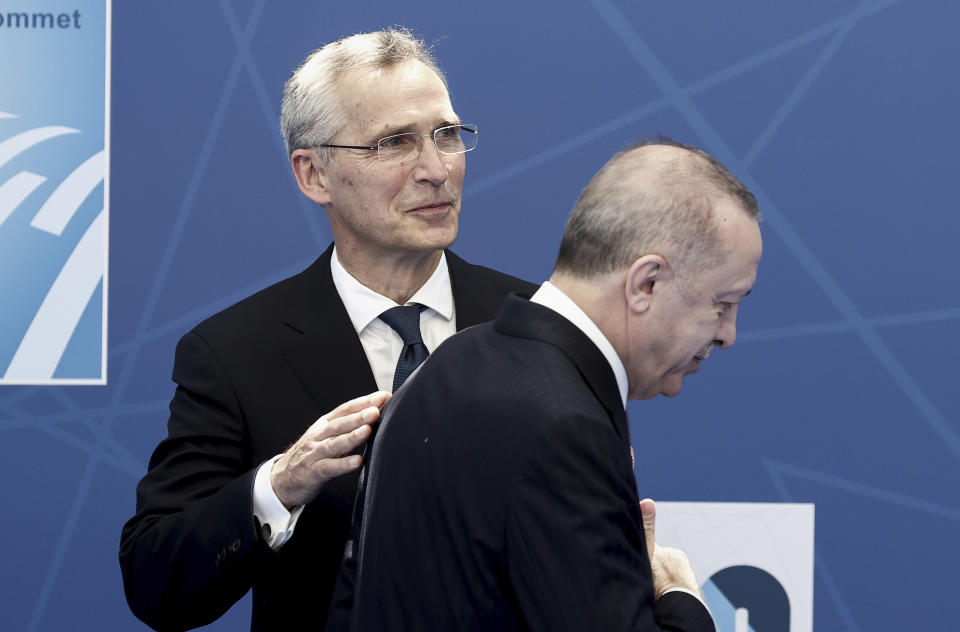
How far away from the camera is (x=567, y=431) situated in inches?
42.4

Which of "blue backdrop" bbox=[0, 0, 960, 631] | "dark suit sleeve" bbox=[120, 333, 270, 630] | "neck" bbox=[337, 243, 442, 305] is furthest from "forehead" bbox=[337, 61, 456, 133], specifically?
"blue backdrop" bbox=[0, 0, 960, 631]

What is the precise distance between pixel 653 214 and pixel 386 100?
0.62 meters

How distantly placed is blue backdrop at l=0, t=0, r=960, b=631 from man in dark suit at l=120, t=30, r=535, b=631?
78 cm

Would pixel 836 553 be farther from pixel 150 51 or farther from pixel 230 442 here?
pixel 150 51

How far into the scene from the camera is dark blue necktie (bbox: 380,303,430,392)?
1.71 meters

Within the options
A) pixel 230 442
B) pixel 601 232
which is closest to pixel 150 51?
pixel 230 442

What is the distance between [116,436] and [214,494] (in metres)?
1.11

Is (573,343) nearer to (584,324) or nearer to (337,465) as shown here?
(584,324)

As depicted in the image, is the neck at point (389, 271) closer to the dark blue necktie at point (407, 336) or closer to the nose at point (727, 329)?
the dark blue necktie at point (407, 336)

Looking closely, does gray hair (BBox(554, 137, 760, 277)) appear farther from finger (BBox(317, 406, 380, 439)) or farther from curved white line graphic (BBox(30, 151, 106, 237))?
curved white line graphic (BBox(30, 151, 106, 237))

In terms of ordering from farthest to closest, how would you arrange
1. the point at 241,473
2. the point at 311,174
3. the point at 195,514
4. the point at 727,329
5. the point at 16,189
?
1. the point at 16,189
2. the point at 311,174
3. the point at 241,473
4. the point at 195,514
5. the point at 727,329

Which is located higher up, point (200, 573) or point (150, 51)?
point (150, 51)

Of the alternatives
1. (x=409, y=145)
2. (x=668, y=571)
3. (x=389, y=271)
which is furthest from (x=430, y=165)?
(x=668, y=571)

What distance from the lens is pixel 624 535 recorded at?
110cm
